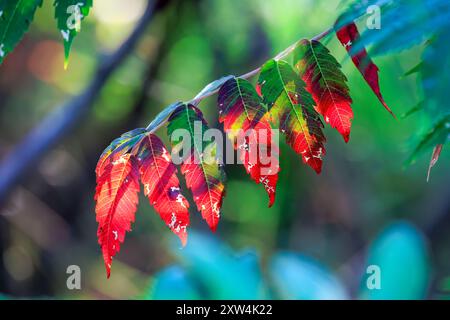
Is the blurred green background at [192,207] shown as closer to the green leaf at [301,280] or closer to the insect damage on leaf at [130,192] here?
the green leaf at [301,280]

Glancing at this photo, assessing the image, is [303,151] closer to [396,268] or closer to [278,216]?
[396,268]

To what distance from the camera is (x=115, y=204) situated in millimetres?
446

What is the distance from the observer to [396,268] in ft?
3.92

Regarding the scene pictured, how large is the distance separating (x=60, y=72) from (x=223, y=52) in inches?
26.8

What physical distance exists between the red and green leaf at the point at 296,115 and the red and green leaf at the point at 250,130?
0.05ft

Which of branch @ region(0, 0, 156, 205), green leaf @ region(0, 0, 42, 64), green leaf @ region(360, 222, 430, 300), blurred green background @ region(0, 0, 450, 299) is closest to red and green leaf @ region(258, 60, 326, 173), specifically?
green leaf @ region(0, 0, 42, 64)

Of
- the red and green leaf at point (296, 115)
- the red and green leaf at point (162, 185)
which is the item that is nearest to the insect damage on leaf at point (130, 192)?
the red and green leaf at point (162, 185)

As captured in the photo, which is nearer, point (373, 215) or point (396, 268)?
point (396, 268)

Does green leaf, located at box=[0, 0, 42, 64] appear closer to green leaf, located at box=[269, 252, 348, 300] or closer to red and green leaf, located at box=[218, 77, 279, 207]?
red and green leaf, located at box=[218, 77, 279, 207]

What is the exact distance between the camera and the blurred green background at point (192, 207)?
1.82m

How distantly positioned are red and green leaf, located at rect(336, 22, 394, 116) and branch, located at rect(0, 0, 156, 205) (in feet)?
3.30

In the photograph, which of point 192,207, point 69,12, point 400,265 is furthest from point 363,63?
point 192,207

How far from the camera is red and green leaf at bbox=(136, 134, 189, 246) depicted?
44cm

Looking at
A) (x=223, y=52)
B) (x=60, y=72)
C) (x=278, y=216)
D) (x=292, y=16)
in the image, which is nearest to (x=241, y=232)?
(x=278, y=216)
